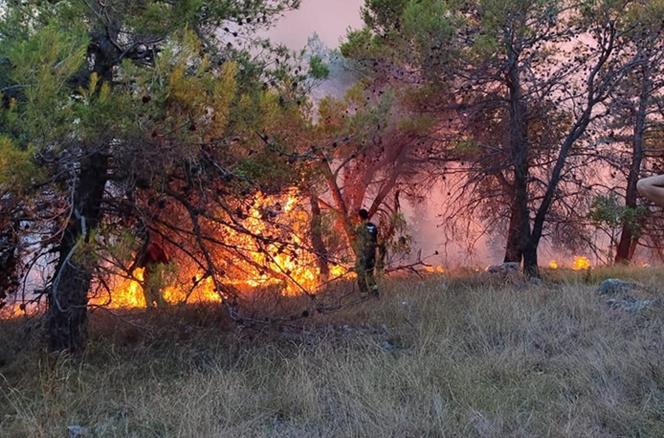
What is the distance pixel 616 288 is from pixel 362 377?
5462 millimetres

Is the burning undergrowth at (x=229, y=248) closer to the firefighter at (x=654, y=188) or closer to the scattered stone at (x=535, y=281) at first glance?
the firefighter at (x=654, y=188)

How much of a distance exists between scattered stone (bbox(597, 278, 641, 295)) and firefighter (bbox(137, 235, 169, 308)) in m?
5.87

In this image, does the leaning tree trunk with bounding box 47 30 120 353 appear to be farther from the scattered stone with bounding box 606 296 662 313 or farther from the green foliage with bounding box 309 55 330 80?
the scattered stone with bounding box 606 296 662 313

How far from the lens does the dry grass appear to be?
12.8ft

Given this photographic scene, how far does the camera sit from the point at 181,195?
6.07 m

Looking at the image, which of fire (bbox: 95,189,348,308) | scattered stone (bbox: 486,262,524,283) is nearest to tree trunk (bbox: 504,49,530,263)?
scattered stone (bbox: 486,262,524,283)

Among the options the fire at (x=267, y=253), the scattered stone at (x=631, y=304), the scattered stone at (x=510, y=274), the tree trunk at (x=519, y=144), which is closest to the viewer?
the fire at (x=267, y=253)

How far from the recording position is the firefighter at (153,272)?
200 inches

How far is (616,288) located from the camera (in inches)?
340

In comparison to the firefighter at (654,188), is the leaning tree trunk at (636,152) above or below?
above

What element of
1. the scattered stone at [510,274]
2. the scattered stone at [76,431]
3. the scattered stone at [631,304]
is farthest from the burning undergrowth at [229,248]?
the scattered stone at [510,274]

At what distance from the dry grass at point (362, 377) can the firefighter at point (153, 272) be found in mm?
578

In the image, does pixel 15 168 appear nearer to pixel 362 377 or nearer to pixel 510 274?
pixel 362 377

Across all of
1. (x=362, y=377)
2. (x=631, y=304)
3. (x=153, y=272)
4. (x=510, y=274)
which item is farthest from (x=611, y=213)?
(x=153, y=272)
